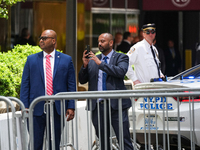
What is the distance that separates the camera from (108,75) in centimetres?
599

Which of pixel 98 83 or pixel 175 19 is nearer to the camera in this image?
pixel 98 83

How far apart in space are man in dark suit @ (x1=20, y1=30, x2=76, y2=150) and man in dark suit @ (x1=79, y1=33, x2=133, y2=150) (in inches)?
11.6

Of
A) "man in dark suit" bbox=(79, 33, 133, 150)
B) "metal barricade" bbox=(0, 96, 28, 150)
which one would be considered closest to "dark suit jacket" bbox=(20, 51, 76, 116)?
"man in dark suit" bbox=(79, 33, 133, 150)

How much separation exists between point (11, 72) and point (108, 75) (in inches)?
105

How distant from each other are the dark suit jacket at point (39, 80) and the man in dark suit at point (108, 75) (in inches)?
12.0

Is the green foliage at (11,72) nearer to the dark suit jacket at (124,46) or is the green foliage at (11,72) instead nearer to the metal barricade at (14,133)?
the metal barricade at (14,133)

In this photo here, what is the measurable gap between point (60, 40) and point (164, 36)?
752cm

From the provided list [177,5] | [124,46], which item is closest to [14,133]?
[124,46]

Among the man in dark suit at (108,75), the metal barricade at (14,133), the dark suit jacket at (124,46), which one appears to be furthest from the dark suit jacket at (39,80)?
the dark suit jacket at (124,46)

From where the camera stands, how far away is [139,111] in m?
6.29

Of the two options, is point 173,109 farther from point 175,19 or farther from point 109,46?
point 175,19

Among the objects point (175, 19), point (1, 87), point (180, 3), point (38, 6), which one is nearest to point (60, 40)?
point (38, 6)

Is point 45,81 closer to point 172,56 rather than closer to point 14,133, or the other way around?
point 14,133

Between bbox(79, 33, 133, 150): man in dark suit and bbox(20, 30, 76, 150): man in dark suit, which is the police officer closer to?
bbox(79, 33, 133, 150): man in dark suit
